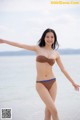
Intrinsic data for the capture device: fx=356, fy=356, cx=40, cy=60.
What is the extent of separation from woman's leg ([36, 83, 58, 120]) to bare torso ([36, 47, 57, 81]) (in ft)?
0.23

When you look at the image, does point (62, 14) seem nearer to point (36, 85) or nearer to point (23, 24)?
point (23, 24)

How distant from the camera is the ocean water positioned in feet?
9.23

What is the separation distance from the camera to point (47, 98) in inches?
103

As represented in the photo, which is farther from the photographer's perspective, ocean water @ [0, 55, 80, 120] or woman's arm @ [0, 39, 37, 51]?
ocean water @ [0, 55, 80, 120]

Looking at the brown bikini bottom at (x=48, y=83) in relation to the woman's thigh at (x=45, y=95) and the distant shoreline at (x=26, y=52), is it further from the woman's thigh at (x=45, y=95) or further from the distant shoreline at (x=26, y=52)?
the distant shoreline at (x=26, y=52)

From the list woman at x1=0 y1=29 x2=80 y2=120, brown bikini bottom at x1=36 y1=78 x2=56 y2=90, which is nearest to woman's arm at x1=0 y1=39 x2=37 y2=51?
woman at x1=0 y1=29 x2=80 y2=120

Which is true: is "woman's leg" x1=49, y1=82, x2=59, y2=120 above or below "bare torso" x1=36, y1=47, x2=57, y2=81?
below

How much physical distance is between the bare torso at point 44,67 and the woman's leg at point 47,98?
2.8 inches

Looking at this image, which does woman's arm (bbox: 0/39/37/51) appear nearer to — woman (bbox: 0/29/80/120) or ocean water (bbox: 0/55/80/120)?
woman (bbox: 0/29/80/120)

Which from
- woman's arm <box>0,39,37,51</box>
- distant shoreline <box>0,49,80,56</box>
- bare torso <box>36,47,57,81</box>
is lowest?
bare torso <box>36,47,57,81</box>

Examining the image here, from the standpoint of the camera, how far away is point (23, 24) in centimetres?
283

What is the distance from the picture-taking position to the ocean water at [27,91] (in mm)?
2814

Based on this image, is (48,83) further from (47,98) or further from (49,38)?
(49,38)

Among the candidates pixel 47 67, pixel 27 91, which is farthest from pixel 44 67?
pixel 27 91
